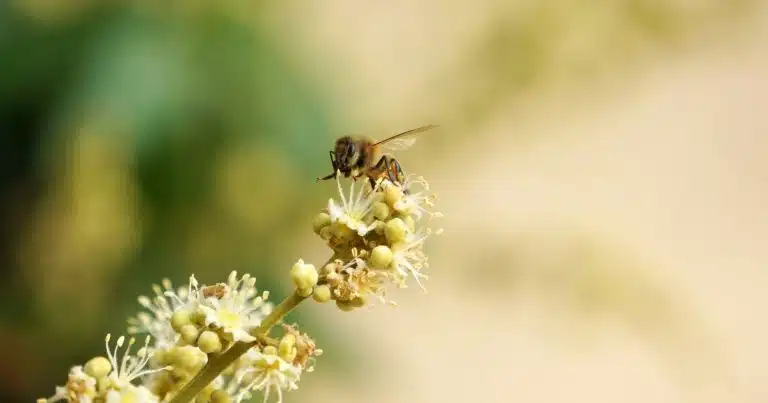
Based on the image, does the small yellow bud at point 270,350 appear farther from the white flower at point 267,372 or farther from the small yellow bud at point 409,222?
the small yellow bud at point 409,222

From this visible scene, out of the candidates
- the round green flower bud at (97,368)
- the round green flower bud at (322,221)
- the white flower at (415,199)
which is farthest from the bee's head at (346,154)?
the round green flower bud at (97,368)

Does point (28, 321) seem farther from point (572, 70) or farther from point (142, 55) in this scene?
point (572, 70)

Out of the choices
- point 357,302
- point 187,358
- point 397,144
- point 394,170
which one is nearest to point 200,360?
point 187,358

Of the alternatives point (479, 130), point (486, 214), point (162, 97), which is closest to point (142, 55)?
point (162, 97)

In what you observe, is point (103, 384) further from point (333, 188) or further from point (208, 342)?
point (333, 188)

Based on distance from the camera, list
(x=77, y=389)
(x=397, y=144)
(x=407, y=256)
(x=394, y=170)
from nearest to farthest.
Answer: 1. (x=77, y=389)
2. (x=407, y=256)
3. (x=394, y=170)
4. (x=397, y=144)
